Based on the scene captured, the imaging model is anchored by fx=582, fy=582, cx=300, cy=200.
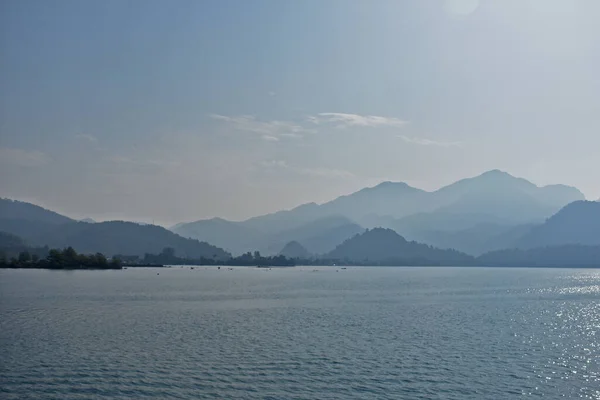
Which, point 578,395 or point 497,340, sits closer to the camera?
point 578,395

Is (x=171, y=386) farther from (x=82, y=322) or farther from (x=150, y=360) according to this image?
(x=82, y=322)

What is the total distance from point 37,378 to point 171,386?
30.0 feet

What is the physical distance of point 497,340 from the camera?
188 ft

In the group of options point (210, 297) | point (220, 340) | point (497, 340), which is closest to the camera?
point (220, 340)

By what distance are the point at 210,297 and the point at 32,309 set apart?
1410 inches

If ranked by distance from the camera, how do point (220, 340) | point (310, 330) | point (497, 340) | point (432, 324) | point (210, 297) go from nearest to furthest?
1. point (220, 340)
2. point (497, 340)
3. point (310, 330)
4. point (432, 324)
5. point (210, 297)

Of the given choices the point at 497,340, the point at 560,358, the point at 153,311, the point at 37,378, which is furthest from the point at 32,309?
the point at 560,358

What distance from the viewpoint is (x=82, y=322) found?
216 feet

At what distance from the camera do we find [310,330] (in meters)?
61.8

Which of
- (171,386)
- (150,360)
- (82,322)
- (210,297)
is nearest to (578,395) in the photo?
(171,386)

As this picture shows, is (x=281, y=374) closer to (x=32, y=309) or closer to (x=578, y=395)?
(x=578, y=395)

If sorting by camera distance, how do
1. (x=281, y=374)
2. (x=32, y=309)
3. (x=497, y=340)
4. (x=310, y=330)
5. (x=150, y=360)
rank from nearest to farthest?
(x=281, y=374) < (x=150, y=360) < (x=497, y=340) < (x=310, y=330) < (x=32, y=309)

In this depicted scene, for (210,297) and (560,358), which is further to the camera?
(210,297)

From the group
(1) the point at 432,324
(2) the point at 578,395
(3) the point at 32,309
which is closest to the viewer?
(2) the point at 578,395
